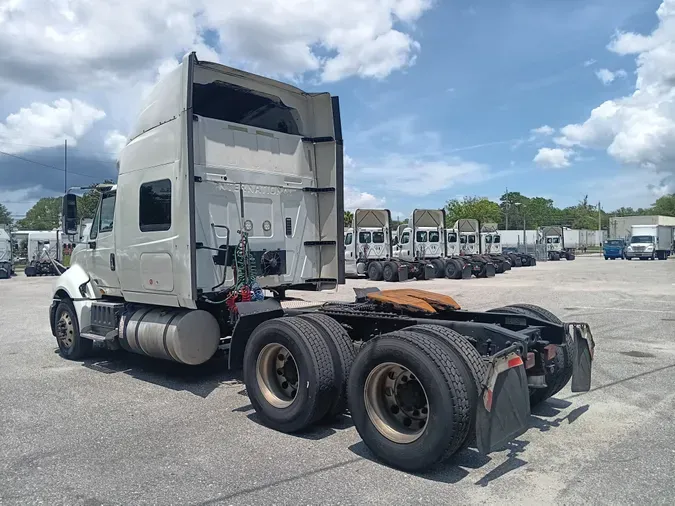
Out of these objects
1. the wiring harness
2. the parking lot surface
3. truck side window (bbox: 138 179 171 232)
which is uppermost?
truck side window (bbox: 138 179 171 232)

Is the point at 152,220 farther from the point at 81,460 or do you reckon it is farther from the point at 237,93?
the point at 81,460

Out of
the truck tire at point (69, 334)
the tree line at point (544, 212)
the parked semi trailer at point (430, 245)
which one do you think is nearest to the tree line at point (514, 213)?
the tree line at point (544, 212)

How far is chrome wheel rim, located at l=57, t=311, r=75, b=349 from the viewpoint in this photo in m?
8.70

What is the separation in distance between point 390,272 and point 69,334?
1989 cm

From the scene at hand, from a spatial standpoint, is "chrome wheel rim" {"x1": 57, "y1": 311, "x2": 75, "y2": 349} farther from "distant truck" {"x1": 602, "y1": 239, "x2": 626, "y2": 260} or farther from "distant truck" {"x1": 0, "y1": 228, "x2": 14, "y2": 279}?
"distant truck" {"x1": 602, "y1": 239, "x2": 626, "y2": 260}

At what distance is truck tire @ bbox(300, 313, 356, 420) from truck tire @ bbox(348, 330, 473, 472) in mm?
405

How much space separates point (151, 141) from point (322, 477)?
481 centimetres

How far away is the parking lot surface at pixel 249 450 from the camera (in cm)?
401

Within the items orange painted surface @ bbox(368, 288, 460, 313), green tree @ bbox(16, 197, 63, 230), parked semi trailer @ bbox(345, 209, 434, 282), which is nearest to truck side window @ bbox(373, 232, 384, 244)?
parked semi trailer @ bbox(345, 209, 434, 282)

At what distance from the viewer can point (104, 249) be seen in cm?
830

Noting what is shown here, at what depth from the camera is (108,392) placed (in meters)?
6.88

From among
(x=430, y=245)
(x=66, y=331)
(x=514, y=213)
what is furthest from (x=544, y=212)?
(x=66, y=331)

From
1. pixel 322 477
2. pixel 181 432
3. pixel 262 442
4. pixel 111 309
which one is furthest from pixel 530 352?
pixel 111 309

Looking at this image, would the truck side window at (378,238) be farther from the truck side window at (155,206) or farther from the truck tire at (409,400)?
the truck tire at (409,400)
